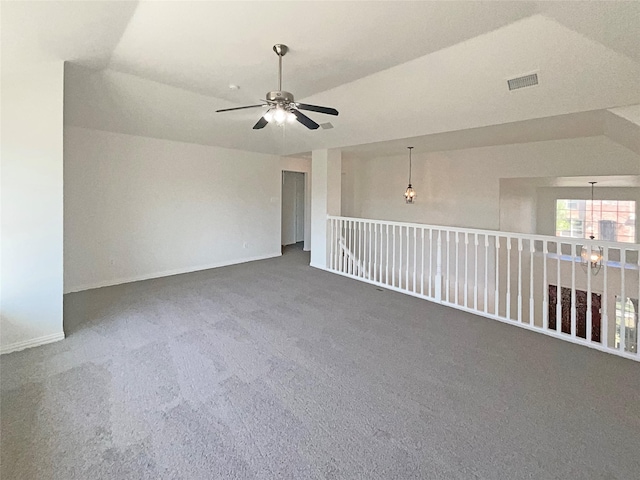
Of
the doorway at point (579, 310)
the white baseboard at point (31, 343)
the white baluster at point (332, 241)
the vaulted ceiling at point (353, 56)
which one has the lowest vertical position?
the doorway at point (579, 310)

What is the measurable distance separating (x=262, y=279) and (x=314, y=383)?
10.6 ft

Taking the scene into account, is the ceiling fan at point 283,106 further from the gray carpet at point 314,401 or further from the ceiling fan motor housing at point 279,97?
the gray carpet at point 314,401

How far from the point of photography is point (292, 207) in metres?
9.60

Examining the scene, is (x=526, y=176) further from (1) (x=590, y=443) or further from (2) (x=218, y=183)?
(2) (x=218, y=183)

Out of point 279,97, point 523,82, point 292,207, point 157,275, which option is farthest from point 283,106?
point 292,207

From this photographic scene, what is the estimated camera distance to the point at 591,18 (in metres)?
2.24

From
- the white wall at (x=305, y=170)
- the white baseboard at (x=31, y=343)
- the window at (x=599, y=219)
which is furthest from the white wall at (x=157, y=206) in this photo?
the window at (x=599, y=219)

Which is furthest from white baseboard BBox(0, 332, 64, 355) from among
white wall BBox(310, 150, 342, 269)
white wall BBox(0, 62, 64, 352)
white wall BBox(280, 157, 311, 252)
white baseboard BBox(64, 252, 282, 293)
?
white wall BBox(280, 157, 311, 252)

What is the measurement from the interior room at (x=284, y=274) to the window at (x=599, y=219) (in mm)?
1410

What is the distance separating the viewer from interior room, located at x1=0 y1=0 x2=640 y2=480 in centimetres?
192

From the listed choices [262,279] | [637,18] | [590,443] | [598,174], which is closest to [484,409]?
[590,443]

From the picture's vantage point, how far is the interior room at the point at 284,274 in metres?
1.92

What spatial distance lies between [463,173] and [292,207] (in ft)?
16.0

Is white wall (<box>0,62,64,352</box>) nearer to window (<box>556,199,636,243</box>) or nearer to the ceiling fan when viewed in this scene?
the ceiling fan
